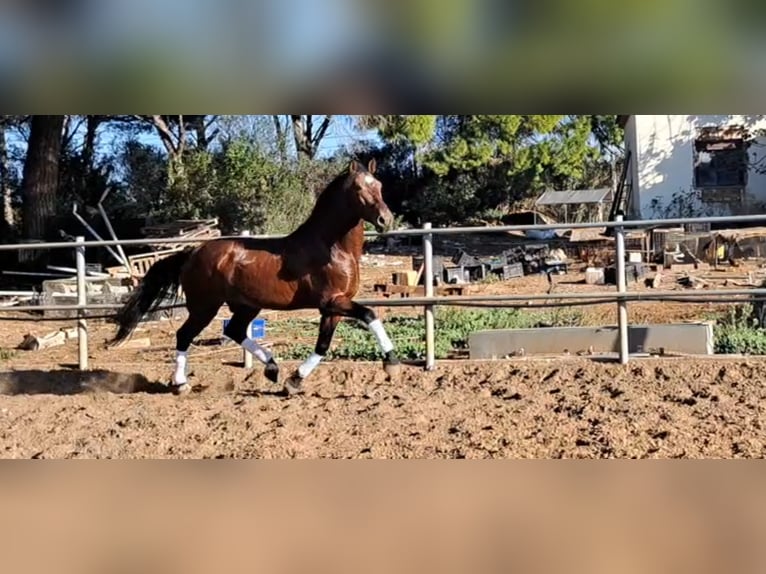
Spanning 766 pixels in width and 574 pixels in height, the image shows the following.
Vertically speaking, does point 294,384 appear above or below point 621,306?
below

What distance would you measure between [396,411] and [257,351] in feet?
4.97

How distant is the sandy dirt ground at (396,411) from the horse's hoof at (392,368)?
78 millimetres

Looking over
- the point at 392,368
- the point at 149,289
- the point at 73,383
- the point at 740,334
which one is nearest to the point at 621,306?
the point at 740,334

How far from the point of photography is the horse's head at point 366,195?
17.9ft

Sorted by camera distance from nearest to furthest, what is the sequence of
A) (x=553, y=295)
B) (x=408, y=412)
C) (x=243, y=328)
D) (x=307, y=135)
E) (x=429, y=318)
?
(x=408, y=412) < (x=243, y=328) < (x=553, y=295) < (x=429, y=318) < (x=307, y=135)

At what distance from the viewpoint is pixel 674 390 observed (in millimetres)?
5477

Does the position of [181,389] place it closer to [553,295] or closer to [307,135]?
[553,295]

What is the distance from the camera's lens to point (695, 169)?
73.5ft

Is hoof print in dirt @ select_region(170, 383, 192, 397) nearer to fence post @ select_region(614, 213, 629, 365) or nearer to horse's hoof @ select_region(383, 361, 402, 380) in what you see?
horse's hoof @ select_region(383, 361, 402, 380)

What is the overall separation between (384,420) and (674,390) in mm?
2115

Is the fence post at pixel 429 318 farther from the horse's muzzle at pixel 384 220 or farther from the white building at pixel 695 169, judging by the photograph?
the white building at pixel 695 169

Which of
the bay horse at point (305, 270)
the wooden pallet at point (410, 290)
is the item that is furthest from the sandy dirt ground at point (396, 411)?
the wooden pallet at point (410, 290)

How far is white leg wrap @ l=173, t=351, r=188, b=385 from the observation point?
625 cm
